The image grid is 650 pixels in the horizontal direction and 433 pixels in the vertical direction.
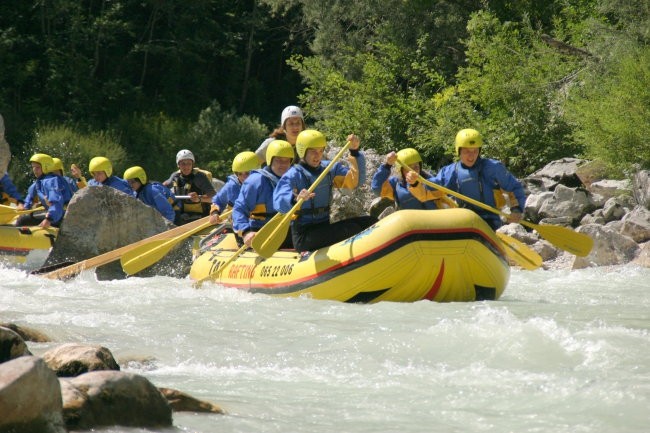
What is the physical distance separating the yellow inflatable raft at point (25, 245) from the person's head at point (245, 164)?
3.33 m

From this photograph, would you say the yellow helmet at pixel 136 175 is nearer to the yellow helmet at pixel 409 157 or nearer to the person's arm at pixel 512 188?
the yellow helmet at pixel 409 157

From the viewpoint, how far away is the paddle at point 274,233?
8.88 m

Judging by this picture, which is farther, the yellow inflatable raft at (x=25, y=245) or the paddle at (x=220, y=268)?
the yellow inflatable raft at (x=25, y=245)

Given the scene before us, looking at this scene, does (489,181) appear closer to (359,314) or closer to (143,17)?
(359,314)

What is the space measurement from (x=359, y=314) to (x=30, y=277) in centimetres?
477

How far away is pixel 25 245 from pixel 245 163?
11.9 feet

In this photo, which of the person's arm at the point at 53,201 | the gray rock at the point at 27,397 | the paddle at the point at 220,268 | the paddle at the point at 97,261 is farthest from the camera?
the person's arm at the point at 53,201

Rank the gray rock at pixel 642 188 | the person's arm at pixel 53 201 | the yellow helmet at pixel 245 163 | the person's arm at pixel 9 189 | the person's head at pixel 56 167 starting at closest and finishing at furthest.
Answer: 1. the yellow helmet at pixel 245 163
2. the gray rock at pixel 642 188
3. the person's arm at pixel 53 201
4. the person's head at pixel 56 167
5. the person's arm at pixel 9 189

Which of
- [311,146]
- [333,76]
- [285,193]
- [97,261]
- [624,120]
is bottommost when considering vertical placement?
[97,261]

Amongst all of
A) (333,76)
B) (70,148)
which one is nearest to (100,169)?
(333,76)

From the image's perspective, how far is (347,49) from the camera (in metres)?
22.9

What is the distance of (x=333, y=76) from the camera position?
2194 centimetres

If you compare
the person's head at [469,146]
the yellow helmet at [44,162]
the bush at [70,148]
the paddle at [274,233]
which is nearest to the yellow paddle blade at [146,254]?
the paddle at [274,233]

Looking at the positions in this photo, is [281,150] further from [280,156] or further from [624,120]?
[624,120]
